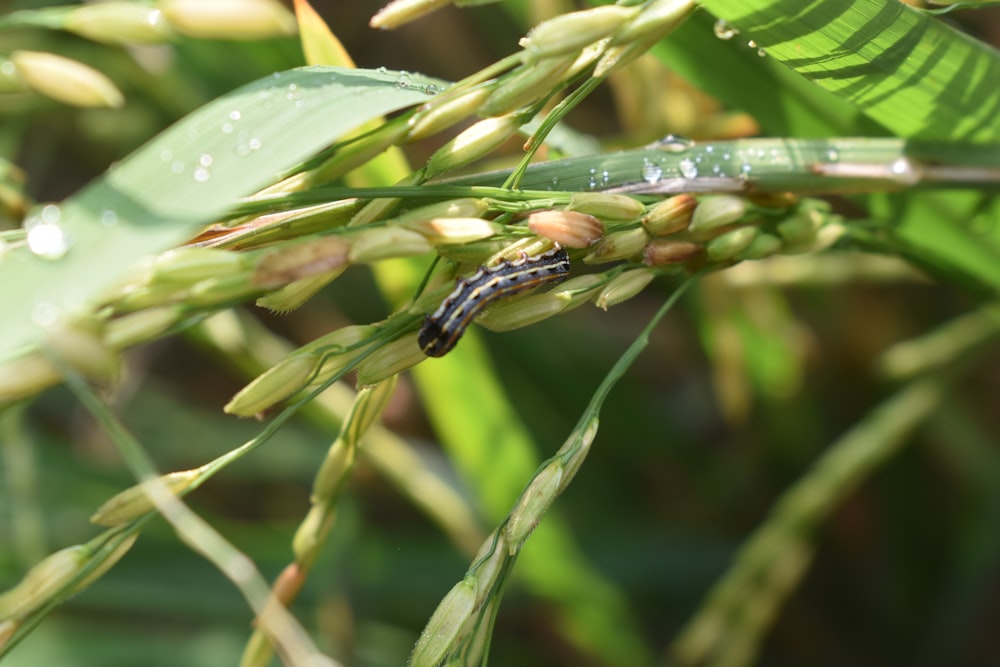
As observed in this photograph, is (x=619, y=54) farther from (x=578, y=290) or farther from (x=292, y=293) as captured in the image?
(x=292, y=293)

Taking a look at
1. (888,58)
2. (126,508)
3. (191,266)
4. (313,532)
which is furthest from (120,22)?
(888,58)

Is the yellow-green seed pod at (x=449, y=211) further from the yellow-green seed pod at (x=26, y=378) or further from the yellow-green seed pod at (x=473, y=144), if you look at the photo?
the yellow-green seed pod at (x=26, y=378)

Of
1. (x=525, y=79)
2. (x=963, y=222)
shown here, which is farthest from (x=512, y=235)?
(x=963, y=222)

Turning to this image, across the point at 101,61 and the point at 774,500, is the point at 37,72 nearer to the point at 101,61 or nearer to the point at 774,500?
the point at 101,61

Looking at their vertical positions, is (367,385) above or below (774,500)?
above

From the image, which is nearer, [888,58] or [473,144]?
[473,144]

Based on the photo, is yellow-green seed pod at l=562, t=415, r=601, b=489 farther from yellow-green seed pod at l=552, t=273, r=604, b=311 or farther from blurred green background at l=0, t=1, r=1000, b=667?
blurred green background at l=0, t=1, r=1000, b=667
